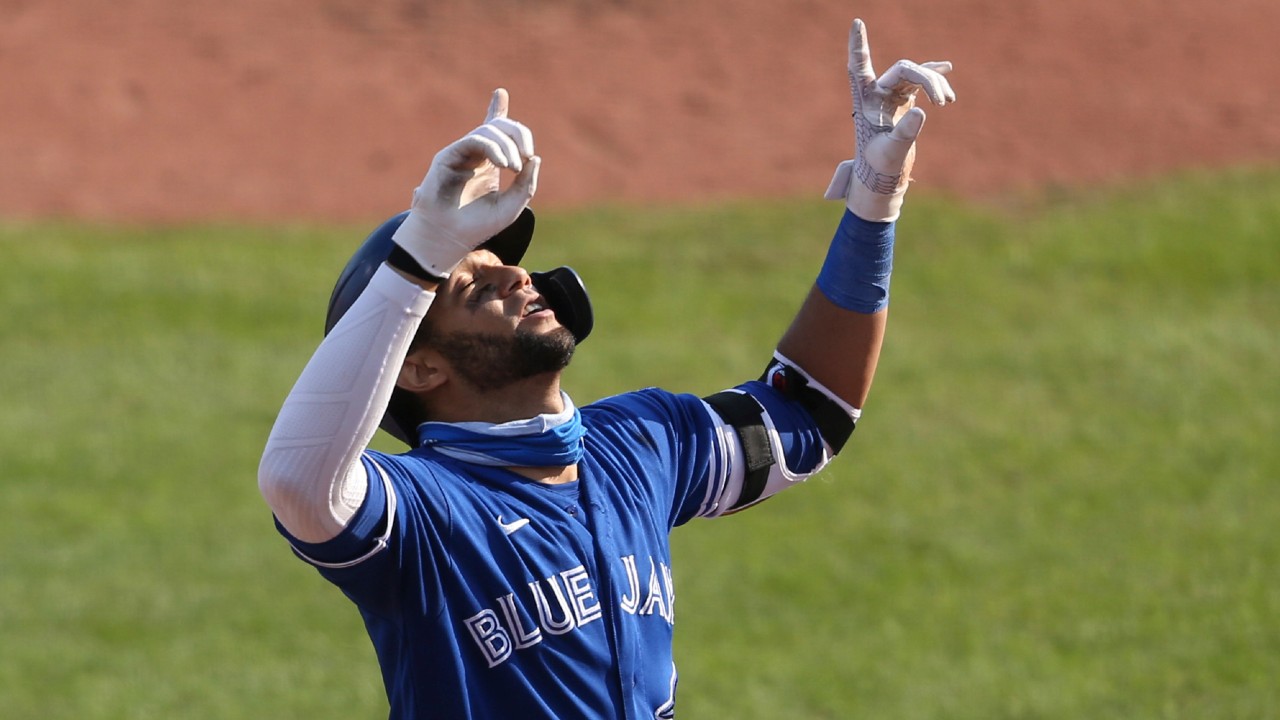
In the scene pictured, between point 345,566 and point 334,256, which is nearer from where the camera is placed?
point 345,566

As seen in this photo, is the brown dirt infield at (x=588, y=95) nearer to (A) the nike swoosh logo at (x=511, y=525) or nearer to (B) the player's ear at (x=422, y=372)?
(B) the player's ear at (x=422, y=372)

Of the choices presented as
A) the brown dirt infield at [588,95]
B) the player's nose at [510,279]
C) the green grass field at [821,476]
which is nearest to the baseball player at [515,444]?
the player's nose at [510,279]

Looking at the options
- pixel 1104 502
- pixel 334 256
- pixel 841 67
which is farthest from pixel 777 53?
pixel 1104 502

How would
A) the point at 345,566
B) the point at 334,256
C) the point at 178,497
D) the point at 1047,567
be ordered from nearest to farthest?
the point at 345,566
the point at 1047,567
the point at 178,497
the point at 334,256

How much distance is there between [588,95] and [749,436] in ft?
49.7

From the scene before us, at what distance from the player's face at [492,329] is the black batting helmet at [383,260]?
81 mm

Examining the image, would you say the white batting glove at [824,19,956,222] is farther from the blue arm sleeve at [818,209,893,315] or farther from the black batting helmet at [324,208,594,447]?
the black batting helmet at [324,208,594,447]

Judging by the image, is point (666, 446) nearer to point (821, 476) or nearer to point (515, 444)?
point (515, 444)

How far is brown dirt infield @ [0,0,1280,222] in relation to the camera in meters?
16.6

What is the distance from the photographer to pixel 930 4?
20.7m

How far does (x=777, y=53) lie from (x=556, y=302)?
54.6 feet

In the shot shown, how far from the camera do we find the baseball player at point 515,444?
2.97m

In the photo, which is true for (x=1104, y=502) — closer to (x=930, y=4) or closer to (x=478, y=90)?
(x=478, y=90)

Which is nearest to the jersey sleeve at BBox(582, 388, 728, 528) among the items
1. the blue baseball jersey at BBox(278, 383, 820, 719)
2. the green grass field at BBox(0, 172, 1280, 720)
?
the blue baseball jersey at BBox(278, 383, 820, 719)
